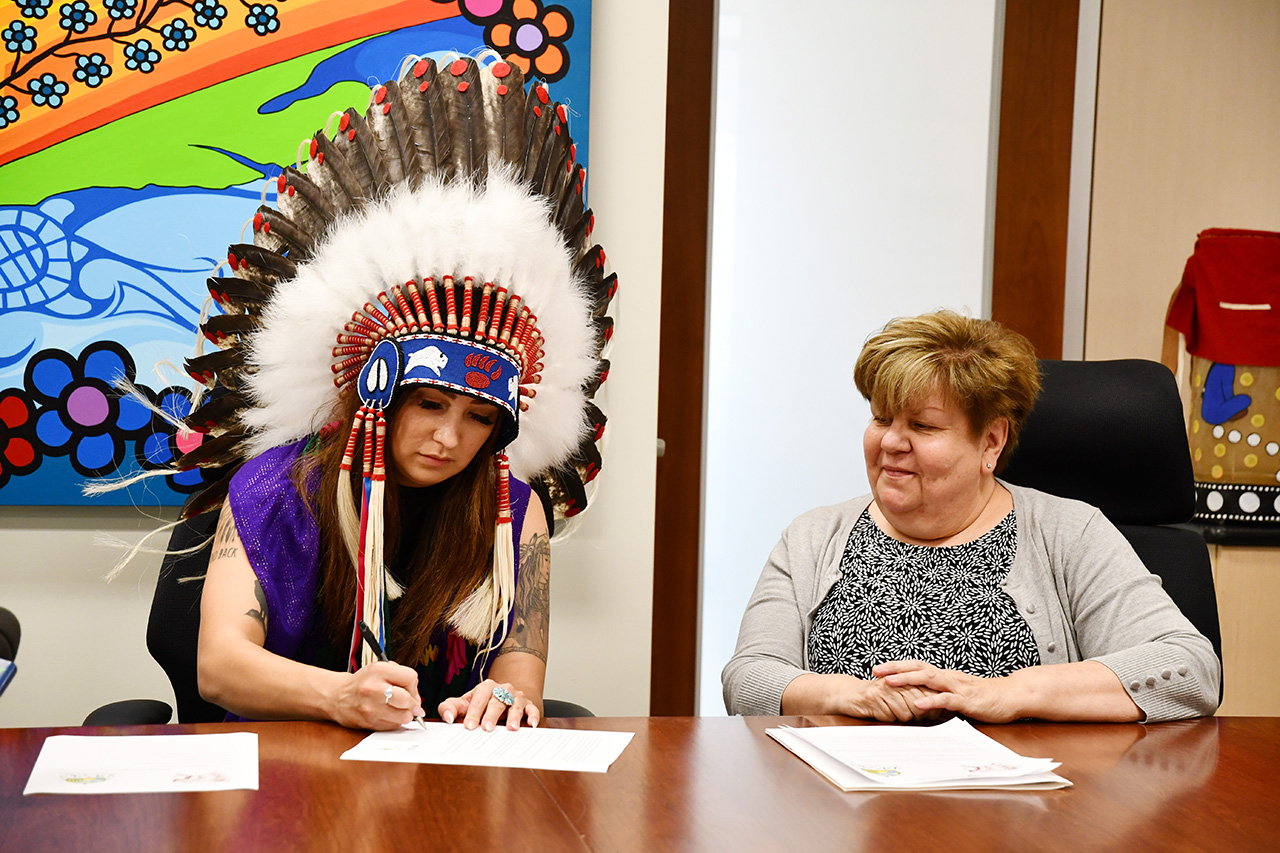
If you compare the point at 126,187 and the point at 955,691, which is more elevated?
the point at 126,187

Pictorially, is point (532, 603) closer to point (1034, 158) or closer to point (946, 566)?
point (946, 566)

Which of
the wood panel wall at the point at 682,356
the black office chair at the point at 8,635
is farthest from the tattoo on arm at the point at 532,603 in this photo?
the wood panel wall at the point at 682,356

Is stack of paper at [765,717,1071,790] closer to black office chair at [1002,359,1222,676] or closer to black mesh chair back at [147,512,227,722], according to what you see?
black office chair at [1002,359,1222,676]

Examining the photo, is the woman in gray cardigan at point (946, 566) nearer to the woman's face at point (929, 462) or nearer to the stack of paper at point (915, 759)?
the woman's face at point (929, 462)

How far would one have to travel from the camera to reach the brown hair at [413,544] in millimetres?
1586

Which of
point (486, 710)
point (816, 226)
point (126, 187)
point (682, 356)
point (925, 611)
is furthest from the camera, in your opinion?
point (816, 226)

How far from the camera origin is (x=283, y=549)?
1555 millimetres

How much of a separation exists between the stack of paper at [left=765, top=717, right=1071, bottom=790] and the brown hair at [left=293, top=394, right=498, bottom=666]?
1.88 ft

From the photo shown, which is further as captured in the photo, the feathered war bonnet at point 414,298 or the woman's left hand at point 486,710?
the feathered war bonnet at point 414,298

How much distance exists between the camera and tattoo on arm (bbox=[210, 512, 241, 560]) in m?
1.52

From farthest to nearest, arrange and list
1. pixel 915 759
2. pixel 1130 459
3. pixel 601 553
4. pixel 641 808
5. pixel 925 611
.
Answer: pixel 601 553 → pixel 1130 459 → pixel 925 611 → pixel 915 759 → pixel 641 808

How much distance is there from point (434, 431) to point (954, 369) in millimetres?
875

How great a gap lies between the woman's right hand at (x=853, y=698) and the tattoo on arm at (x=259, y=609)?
0.78m

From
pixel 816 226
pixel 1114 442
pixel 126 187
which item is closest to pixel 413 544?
pixel 126 187
